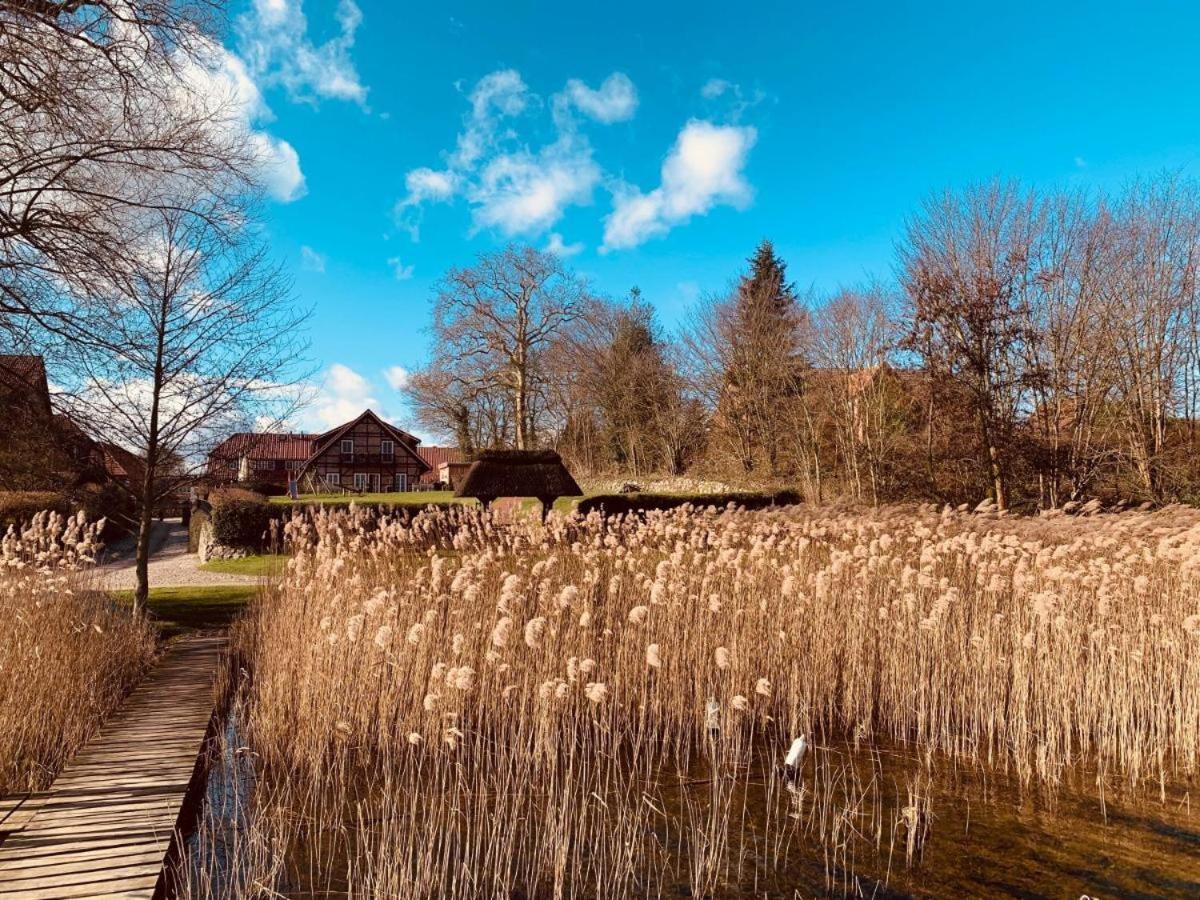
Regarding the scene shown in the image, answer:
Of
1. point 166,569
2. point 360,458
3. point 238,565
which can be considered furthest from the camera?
point 360,458

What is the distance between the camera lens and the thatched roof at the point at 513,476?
17500 mm

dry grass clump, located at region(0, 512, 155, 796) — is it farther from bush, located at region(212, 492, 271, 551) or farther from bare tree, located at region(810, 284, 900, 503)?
bare tree, located at region(810, 284, 900, 503)

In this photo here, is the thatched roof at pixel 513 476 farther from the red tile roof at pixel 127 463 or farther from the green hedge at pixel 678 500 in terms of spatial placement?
the red tile roof at pixel 127 463

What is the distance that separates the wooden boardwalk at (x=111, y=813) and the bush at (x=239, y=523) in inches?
483

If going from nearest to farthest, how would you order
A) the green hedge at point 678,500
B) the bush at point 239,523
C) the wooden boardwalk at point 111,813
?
the wooden boardwalk at point 111,813 < the bush at point 239,523 < the green hedge at point 678,500

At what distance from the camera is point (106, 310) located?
24.7ft

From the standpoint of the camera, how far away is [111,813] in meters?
3.60

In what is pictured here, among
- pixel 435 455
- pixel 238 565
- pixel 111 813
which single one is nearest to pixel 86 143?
pixel 111 813

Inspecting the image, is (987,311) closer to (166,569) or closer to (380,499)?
(166,569)

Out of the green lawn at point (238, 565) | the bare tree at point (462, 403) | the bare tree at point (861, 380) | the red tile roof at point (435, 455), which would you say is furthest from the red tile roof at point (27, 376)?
the red tile roof at point (435, 455)

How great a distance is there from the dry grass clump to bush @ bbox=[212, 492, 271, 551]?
1012 centimetres

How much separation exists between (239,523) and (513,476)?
6350 mm

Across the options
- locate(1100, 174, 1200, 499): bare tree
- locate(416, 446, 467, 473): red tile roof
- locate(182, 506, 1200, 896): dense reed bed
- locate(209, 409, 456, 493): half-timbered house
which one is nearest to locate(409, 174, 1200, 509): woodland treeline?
locate(1100, 174, 1200, 499): bare tree

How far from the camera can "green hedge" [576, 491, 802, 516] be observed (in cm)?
1911
